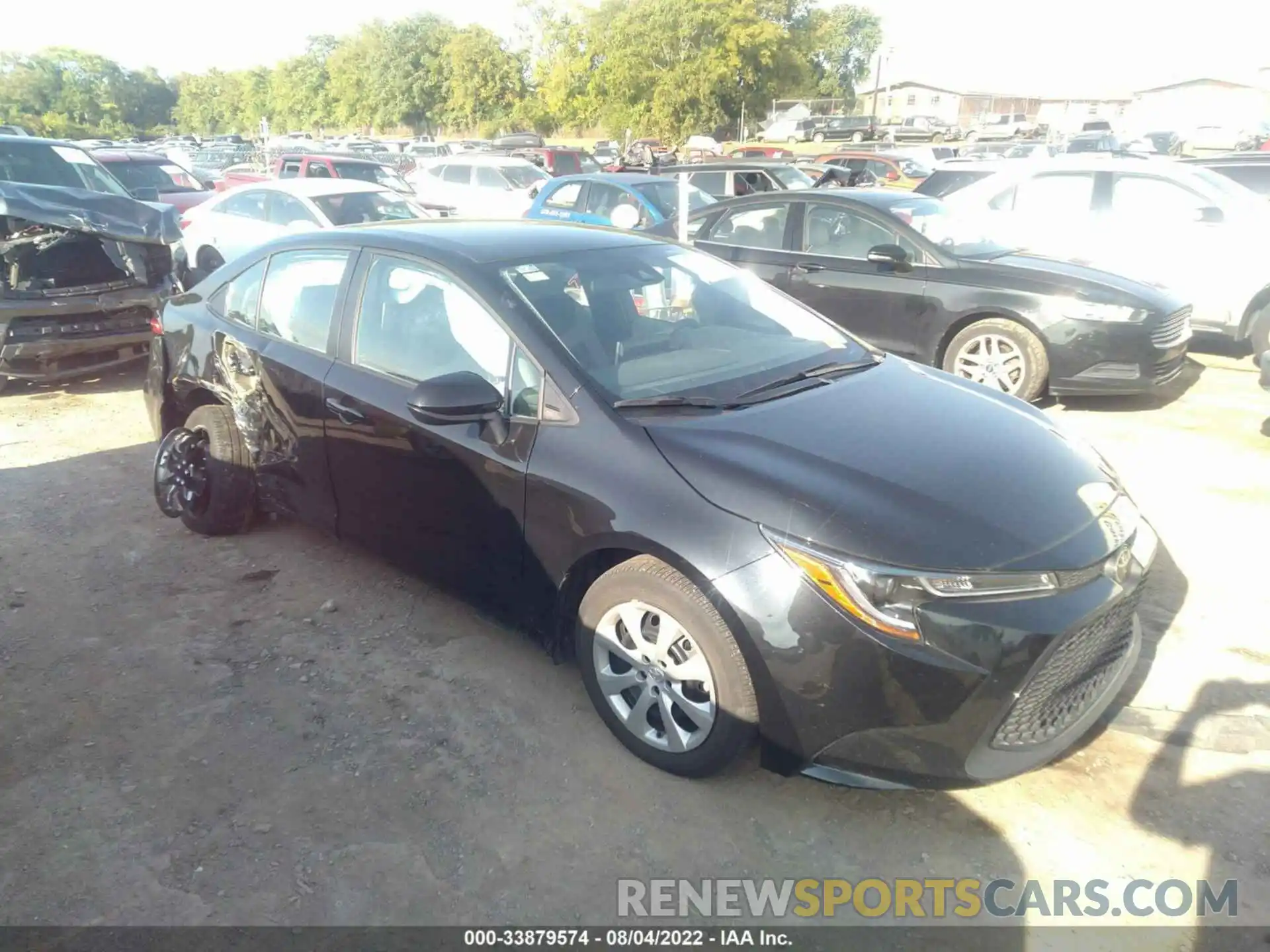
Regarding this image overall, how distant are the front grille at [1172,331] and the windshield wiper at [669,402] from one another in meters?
4.65

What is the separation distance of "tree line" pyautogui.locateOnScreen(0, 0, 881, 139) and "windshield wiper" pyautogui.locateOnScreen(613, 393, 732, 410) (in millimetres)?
48480

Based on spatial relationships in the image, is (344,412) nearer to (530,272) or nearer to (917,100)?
(530,272)

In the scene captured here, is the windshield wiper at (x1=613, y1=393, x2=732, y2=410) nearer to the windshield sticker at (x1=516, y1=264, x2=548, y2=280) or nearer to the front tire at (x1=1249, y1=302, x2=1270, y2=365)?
the windshield sticker at (x1=516, y1=264, x2=548, y2=280)

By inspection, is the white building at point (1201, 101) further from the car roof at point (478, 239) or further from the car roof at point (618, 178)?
the car roof at point (478, 239)

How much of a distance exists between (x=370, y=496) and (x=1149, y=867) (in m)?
3.02

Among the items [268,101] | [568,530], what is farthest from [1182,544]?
[268,101]

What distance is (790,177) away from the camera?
14.3 metres

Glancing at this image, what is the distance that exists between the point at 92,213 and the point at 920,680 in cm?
740

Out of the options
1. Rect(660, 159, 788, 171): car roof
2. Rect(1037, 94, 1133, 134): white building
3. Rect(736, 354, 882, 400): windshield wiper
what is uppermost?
Rect(1037, 94, 1133, 134): white building

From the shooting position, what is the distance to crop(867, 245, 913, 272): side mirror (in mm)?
6859

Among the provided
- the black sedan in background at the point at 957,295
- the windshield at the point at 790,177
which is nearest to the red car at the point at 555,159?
the windshield at the point at 790,177

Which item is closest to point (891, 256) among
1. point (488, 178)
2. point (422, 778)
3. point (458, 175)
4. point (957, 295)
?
point (957, 295)

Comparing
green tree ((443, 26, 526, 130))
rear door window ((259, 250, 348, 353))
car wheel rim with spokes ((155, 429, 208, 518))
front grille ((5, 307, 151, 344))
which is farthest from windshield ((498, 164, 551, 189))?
green tree ((443, 26, 526, 130))

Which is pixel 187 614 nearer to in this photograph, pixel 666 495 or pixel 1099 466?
pixel 666 495
